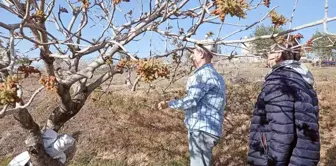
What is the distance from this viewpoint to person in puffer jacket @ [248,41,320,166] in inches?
111


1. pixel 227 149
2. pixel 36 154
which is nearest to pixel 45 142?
pixel 36 154

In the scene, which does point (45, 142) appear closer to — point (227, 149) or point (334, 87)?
point (227, 149)

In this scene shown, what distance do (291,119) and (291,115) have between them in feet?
0.11

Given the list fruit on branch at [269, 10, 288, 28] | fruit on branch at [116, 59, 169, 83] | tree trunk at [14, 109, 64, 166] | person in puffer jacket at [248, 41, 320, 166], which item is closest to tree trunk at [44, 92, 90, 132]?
tree trunk at [14, 109, 64, 166]

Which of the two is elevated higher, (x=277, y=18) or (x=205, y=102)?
(x=277, y=18)

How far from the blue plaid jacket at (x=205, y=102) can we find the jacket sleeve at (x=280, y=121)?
1.57ft

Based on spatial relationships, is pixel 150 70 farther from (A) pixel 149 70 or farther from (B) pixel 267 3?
(B) pixel 267 3

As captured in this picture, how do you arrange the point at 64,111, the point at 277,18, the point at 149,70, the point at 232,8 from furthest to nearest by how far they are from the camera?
the point at 64,111, the point at 277,18, the point at 149,70, the point at 232,8

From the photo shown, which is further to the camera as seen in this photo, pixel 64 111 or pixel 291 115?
pixel 64 111

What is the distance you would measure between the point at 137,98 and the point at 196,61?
3.62m

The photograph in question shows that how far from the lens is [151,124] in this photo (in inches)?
249

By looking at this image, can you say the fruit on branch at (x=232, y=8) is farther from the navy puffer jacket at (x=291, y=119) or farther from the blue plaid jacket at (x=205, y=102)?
the blue plaid jacket at (x=205, y=102)

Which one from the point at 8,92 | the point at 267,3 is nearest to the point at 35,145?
the point at 8,92

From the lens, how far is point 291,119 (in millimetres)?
2830
